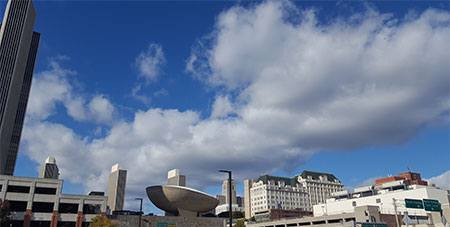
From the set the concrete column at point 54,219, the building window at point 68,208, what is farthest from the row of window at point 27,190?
the concrete column at point 54,219

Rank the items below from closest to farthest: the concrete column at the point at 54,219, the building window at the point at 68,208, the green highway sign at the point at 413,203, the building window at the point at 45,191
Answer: the green highway sign at the point at 413,203
the concrete column at the point at 54,219
the building window at the point at 45,191
the building window at the point at 68,208

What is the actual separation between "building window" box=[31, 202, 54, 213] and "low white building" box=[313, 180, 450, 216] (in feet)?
263

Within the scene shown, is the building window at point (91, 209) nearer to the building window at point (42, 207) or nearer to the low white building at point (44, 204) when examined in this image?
the low white building at point (44, 204)

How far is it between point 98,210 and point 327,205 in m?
78.1

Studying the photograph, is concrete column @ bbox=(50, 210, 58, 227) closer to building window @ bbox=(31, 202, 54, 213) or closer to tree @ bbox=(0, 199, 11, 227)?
building window @ bbox=(31, 202, 54, 213)

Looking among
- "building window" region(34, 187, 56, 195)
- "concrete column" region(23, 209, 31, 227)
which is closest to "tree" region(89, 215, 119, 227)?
"building window" region(34, 187, 56, 195)

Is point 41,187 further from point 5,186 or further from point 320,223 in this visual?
point 320,223

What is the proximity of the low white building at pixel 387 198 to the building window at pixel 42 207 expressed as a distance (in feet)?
Result: 263

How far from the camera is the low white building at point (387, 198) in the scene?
360ft

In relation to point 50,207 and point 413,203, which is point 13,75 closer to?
point 50,207

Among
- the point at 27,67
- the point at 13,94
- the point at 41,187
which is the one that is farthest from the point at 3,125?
the point at 41,187

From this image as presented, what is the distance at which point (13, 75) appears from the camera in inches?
6240

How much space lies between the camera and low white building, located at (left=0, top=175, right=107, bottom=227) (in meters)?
76.1

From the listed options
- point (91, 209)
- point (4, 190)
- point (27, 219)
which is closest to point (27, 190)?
point (4, 190)
